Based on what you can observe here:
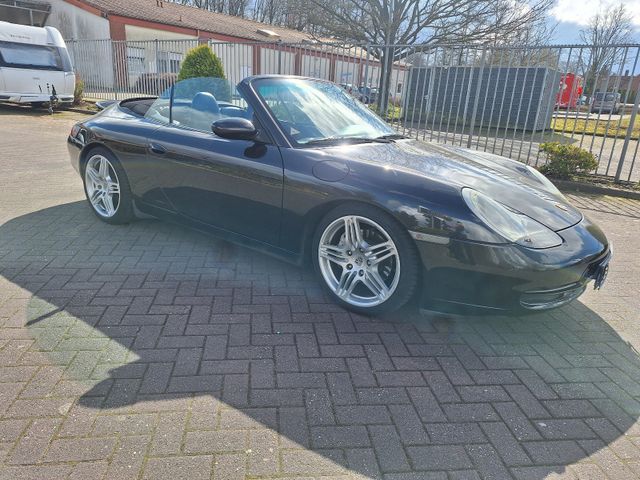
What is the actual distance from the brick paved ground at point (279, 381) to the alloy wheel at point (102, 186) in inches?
30.2

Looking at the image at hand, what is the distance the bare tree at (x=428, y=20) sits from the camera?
64.0 ft

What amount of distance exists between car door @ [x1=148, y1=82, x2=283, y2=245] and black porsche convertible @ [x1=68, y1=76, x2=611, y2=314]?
0.01 meters

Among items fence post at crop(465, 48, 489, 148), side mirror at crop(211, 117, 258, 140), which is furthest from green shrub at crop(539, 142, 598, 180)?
side mirror at crop(211, 117, 258, 140)

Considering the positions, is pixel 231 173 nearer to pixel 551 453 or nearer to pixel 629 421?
pixel 551 453

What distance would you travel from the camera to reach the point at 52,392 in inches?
85.0

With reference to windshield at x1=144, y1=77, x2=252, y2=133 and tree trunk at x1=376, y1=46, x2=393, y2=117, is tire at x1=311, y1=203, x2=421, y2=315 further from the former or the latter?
tree trunk at x1=376, y1=46, x2=393, y2=117

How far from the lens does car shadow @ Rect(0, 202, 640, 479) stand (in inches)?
77.9

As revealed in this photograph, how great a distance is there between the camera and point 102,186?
443cm

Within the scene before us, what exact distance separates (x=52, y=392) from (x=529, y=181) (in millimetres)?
3285

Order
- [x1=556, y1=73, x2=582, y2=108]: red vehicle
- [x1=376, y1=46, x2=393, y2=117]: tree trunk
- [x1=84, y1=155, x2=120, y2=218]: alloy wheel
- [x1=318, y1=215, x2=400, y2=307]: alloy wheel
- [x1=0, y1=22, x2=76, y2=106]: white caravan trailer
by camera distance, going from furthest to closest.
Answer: [x1=0, y1=22, x2=76, y2=106]: white caravan trailer < [x1=376, y1=46, x2=393, y2=117]: tree trunk < [x1=556, y1=73, x2=582, y2=108]: red vehicle < [x1=84, y1=155, x2=120, y2=218]: alloy wheel < [x1=318, y1=215, x2=400, y2=307]: alloy wheel

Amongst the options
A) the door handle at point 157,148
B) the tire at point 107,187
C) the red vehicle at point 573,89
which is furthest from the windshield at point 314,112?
the red vehicle at point 573,89

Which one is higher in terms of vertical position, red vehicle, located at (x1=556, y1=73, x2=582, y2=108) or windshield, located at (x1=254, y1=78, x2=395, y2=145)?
red vehicle, located at (x1=556, y1=73, x2=582, y2=108)

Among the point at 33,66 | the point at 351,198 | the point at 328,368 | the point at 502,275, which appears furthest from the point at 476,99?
the point at 33,66

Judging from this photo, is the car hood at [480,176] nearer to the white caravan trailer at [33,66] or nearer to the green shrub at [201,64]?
Answer: the green shrub at [201,64]
